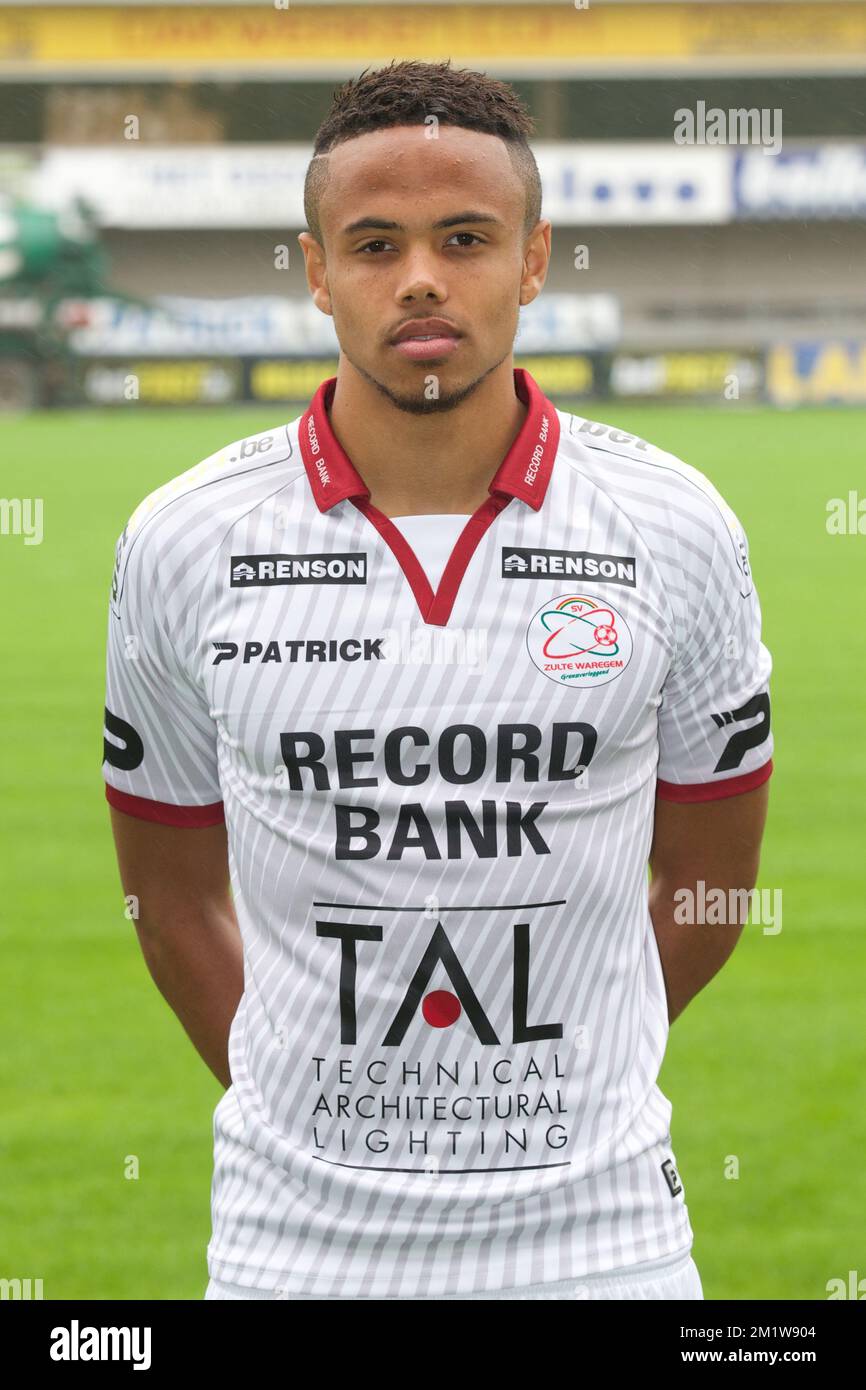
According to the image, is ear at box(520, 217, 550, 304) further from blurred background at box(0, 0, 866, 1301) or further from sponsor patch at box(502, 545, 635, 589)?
blurred background at box(0, 0, 866, 1301)

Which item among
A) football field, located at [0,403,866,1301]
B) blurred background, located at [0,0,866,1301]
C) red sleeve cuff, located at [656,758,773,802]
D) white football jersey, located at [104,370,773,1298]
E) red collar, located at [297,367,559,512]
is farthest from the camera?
blurred background, located at [0,0,866,1301]

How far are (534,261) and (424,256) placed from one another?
22 centimetres

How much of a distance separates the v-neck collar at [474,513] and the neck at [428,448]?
0.07 feet

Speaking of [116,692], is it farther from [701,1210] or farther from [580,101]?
[580,101]

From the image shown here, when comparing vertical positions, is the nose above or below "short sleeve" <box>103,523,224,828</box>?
above

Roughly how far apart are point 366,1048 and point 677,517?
29.0 inches

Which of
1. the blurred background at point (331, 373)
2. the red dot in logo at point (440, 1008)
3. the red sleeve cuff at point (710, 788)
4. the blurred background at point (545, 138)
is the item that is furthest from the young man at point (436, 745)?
the blurred background at point (545, 138)

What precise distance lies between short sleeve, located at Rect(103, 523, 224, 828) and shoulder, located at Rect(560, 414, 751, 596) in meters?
0.54

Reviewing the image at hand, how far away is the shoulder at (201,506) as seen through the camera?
228 cm

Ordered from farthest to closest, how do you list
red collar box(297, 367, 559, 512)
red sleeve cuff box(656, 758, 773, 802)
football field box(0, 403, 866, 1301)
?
football field box(0, 403, 866, 1301), red sleeve cuff box(656, 758, 773, 802), red collar box(297, 367, 559, 512)

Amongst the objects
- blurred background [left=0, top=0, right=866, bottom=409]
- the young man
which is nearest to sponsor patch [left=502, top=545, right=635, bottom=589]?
the young man

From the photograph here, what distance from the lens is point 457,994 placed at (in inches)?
84.4

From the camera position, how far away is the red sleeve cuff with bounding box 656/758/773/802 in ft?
8.26

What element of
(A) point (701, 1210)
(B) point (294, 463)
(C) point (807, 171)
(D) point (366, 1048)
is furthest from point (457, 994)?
(C) point (807, 171)
